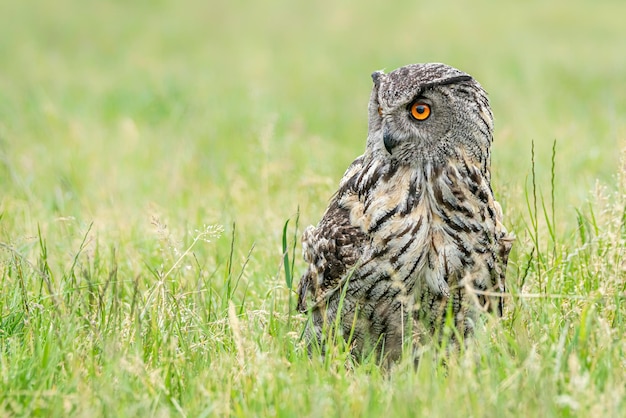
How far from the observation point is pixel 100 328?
11.6 feet

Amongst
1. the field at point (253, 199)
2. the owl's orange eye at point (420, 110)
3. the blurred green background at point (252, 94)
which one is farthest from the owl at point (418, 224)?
the blurred green background at point (252, 94)

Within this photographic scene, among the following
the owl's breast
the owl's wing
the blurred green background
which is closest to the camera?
the owl's breast

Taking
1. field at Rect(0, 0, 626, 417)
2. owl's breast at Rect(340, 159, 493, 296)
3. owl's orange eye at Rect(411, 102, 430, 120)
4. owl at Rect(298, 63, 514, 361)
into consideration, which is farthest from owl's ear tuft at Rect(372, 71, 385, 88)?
field at Rect(0, 0, 626, 417)

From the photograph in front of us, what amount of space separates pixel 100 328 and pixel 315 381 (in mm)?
964

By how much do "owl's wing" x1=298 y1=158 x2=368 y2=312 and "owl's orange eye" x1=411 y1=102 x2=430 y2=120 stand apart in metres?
0.42

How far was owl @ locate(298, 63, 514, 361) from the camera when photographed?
355 cm

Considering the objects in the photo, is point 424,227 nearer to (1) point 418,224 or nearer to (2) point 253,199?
(1) point 418,224

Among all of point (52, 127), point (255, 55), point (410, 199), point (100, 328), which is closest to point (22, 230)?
point (100, 328)

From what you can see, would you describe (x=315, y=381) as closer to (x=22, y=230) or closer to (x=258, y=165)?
(x=22, y=230)

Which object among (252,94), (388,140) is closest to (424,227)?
(388,140)

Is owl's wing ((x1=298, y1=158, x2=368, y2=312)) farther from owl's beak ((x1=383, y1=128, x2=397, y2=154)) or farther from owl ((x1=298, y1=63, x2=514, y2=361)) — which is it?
owl's beak ((x1=383, y1=128, x2=397, y2=154))

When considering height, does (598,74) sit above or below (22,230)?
above

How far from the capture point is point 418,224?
141 inches

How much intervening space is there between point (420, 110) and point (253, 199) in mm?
2835
